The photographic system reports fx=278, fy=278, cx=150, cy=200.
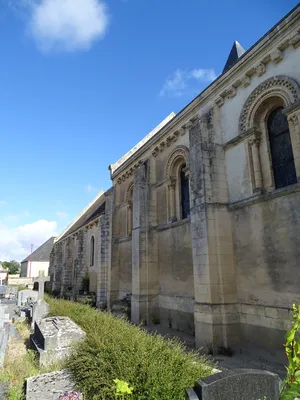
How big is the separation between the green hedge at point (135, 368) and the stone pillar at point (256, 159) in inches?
203

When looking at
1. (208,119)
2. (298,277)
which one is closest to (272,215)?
(298,277)

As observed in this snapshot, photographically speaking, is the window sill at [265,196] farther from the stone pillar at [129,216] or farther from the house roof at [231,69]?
the stone pillar at [129,216]

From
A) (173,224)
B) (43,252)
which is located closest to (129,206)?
(173,224)

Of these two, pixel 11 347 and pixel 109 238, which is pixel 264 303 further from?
pixel 109 238

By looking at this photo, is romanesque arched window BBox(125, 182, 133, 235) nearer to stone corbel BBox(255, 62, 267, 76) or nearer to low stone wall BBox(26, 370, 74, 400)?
stone corbel BBox(255, 62, 267, 76)

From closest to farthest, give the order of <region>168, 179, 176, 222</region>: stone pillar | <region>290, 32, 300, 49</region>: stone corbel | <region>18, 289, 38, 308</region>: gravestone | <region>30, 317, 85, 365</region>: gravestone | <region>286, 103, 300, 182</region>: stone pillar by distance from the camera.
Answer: <region>30, 317, 85, 365</region>: gravestone < <region>286, 103, 300, 182</region>: stone pillar < <region>290, 32, 300, 49</region>: stone corbel < <region>168, 179, 176, 222</region>: stone pillar < <region>18, 289, 38, 308</region>: gravestone

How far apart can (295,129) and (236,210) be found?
2861 mm

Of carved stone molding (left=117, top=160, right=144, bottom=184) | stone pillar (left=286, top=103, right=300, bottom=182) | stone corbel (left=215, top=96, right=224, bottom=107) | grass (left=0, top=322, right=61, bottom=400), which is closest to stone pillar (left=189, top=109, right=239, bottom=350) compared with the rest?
stone corbel (left=215, top=96, right=224, bottom=107)

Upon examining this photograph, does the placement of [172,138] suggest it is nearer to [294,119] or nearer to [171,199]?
[171,199]

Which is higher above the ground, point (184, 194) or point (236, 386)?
point (184, 194)

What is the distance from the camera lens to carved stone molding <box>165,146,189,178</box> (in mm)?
11664

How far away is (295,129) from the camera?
7.18m

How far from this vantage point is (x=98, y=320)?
801 centimetres

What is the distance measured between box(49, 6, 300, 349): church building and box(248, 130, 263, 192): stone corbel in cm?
3
